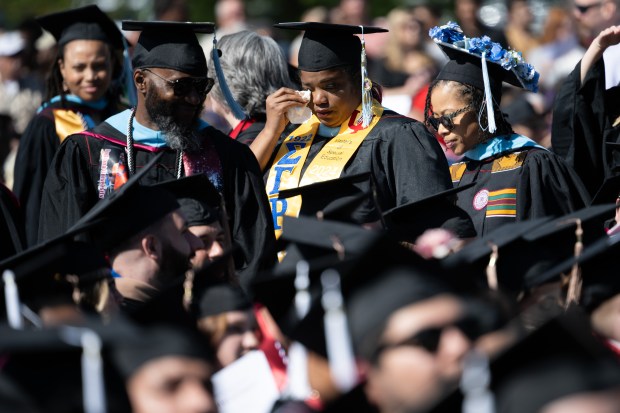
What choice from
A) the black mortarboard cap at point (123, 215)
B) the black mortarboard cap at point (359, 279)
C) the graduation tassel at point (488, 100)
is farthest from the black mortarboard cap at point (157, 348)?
the graduation tassel at point (488, 100)

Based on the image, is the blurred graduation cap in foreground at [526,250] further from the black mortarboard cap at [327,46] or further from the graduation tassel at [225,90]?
the graduation tassel at [225,90]

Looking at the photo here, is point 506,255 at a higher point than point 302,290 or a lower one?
lower

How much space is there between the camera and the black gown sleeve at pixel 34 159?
7.20m

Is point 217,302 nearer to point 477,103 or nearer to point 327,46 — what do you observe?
point 327,46

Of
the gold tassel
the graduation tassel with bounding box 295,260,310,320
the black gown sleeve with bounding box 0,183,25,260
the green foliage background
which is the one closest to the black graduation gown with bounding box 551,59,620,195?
the gold tassel

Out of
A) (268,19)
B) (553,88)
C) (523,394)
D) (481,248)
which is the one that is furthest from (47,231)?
(268,19)

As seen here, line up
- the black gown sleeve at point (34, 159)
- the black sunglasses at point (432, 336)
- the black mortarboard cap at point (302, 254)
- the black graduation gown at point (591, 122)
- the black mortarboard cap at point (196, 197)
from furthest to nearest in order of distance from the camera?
the black gown sleeve at point (34, 159), the black graduation gown at point (591, 122), the black mortarboard cap at point (196, 197), the black mortarboard cap at point (302, 254), the black sunglasses at point (432, 336)

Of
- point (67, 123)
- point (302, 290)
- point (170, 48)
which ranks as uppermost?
point (170, 48)

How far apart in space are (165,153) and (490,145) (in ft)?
5.60

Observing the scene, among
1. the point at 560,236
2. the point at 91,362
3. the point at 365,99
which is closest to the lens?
the point at 91,362

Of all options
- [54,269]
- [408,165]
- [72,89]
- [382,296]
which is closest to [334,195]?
[408,165]

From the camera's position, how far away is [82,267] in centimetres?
441

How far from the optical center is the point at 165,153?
19.2ft

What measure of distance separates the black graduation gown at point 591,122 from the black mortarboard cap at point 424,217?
52.6 inches
